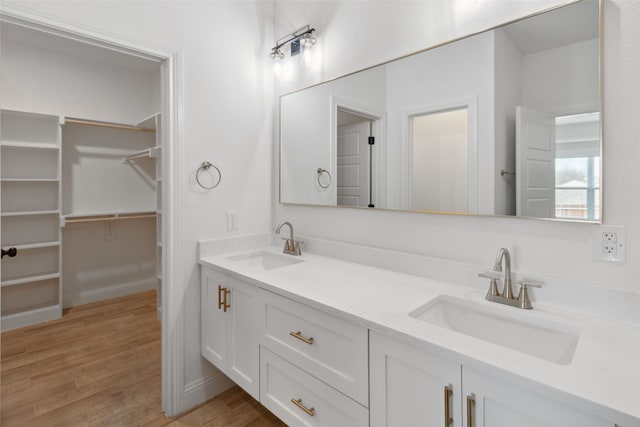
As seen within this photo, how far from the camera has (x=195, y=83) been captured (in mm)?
1865

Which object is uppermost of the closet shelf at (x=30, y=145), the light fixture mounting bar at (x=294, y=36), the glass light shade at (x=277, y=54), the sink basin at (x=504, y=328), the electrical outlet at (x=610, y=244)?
the light fixture mounting bar at (x=294, y=36)

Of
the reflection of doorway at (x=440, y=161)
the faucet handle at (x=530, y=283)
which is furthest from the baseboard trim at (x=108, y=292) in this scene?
the faucet handle at (x=530, y=283)

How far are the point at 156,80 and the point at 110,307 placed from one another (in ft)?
8.39

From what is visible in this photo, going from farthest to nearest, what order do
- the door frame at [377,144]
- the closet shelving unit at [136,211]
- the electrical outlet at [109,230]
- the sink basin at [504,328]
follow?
the electrical outlet at [109,230] → the closet shelving unit at [136,211] → the door frame at [377,144] → the sink basin at [504,328]

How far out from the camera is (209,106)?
6.33ft

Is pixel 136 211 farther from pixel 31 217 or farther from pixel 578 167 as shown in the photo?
Answer: pixel 578 167

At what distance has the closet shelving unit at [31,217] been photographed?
2.89m

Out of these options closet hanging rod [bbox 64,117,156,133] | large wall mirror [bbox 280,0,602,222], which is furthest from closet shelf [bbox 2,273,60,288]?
large wall mirror [bbox 280,0,602,222]

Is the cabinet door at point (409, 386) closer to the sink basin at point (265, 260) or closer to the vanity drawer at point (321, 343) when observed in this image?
the vanity drawer at point (321, 343)

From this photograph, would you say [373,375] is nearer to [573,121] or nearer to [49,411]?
[573,121]

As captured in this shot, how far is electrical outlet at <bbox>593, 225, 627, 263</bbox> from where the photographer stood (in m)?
1.05

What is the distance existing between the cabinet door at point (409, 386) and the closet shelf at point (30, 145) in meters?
3.42

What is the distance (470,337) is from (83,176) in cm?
393

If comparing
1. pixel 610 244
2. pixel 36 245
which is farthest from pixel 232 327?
pixel 36 245
